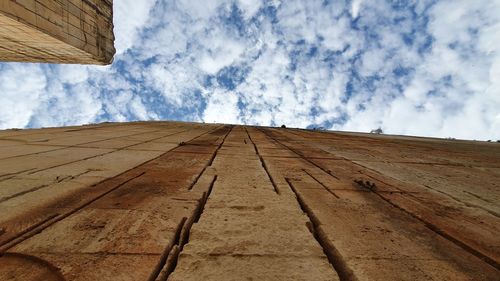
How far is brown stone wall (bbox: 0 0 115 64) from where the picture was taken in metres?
5.17

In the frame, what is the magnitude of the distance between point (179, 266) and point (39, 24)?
6.41 meters

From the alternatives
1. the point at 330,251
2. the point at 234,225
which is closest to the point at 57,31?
the point at 234,225

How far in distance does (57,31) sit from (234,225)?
6602 millimetres

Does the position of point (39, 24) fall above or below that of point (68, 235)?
above

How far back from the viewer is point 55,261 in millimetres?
1140

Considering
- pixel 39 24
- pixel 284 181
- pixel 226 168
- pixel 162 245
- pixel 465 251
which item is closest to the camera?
pixel 162 245

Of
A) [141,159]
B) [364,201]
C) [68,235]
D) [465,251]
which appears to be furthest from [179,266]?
[141,159]

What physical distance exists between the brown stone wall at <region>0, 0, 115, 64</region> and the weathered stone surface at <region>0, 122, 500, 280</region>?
3728 mm

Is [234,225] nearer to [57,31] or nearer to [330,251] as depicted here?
[330,251]

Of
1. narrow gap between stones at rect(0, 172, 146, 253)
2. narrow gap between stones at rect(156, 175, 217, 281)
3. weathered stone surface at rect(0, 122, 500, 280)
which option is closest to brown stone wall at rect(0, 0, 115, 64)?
weathered stone surface at rect(0, 122, 500, 280)

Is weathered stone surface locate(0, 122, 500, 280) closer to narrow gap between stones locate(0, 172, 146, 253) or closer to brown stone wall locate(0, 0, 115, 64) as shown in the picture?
narrow gap between stones locate(0, 172, 146, 253)

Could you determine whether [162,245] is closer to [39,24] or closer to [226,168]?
[226,168]

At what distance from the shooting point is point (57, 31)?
5961mm

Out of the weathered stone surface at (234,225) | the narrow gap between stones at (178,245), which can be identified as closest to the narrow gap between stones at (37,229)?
the weathered stone surface at (234,225)
